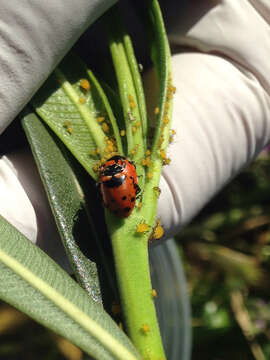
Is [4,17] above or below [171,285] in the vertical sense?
above

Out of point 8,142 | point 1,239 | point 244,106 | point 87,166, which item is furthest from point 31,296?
point 244,106

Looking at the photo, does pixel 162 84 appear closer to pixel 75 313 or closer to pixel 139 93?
pixel 139 93

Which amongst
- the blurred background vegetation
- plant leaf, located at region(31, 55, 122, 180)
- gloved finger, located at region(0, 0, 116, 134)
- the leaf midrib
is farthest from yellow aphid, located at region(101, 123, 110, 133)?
the blurred background vegetation

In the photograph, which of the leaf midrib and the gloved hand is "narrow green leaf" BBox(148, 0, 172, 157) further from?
the leaf midrib

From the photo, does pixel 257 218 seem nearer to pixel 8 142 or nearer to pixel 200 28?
pixel 200 28

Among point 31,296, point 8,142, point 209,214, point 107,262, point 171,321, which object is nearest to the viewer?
point 31,296

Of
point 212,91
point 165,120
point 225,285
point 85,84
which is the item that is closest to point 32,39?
point 85,84

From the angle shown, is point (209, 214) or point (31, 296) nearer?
point (31, 296)
